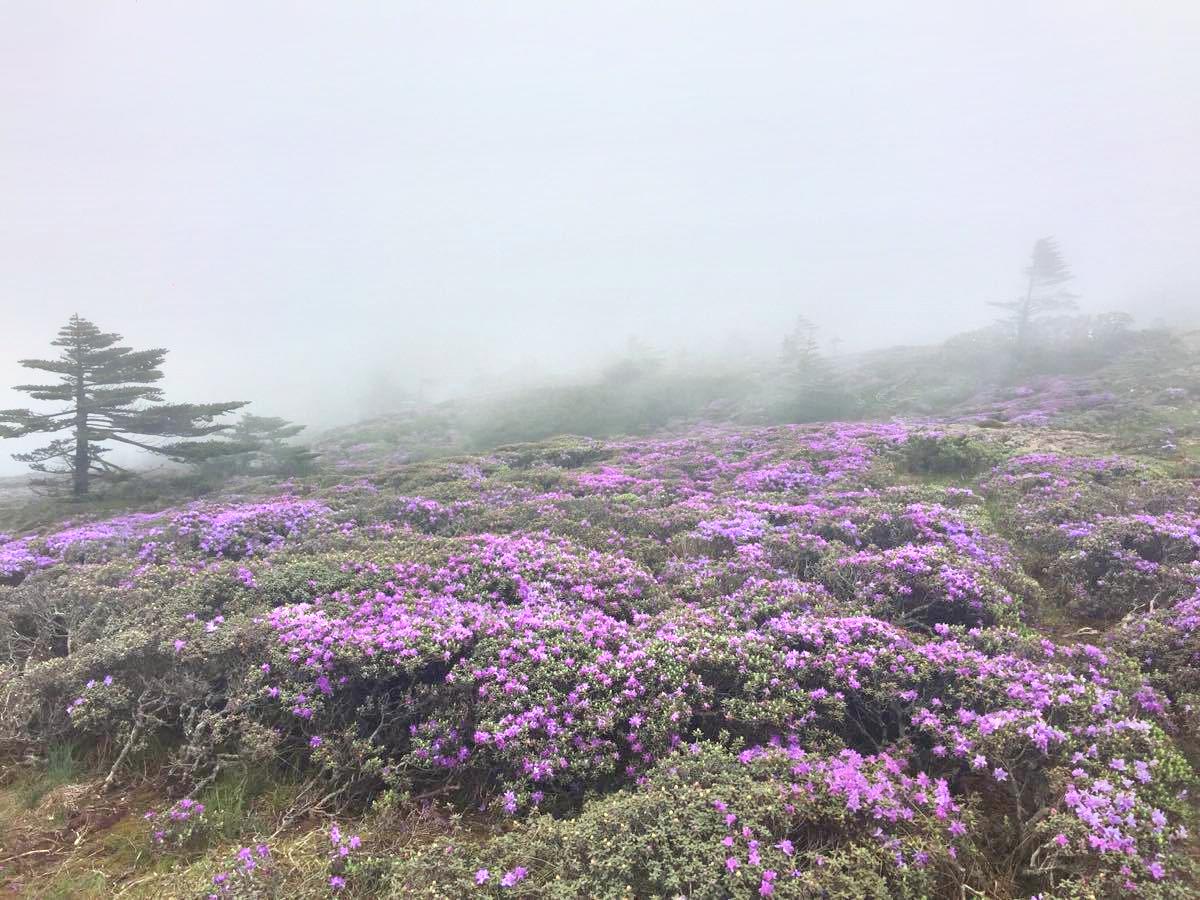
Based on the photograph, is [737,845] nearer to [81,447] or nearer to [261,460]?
[81,447]

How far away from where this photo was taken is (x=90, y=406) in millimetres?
26766

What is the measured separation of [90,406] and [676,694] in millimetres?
34298

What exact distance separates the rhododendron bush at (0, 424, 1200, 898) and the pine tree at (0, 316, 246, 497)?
19154 millimetres

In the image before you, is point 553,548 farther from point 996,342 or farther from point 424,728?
point 996,342

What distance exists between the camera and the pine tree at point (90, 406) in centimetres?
2597

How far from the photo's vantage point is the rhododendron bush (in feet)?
14.3

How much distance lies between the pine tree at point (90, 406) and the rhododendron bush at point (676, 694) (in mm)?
19154

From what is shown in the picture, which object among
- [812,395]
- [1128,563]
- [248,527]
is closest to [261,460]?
[248,527]

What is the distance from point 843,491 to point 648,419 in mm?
33170

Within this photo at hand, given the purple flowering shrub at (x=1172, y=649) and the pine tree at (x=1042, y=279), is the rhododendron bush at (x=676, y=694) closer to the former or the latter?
the purple flowering shrub at (x=1172, y=649)

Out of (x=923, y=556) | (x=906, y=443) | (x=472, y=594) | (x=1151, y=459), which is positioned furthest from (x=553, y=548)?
(x=1151, y=459)

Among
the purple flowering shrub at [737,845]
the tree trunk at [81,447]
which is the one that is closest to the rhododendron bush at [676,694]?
the purple flowering shrub at [737,845]

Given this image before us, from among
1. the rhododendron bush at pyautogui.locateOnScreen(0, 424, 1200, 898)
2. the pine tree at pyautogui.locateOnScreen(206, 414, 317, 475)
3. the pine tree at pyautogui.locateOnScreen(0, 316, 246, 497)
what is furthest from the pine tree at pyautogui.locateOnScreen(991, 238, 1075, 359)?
the pine tree at pyautogui.locateOnScreen(0, 316, 246, 497)

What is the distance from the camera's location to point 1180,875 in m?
3.99
